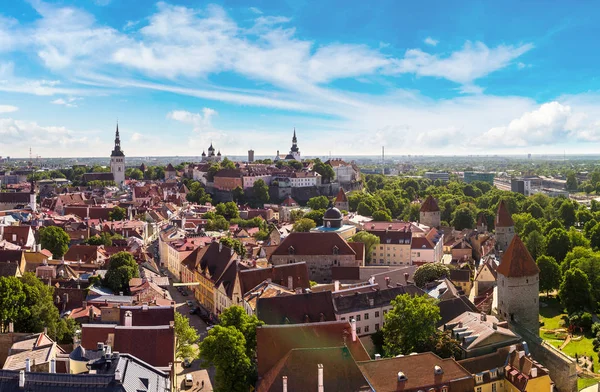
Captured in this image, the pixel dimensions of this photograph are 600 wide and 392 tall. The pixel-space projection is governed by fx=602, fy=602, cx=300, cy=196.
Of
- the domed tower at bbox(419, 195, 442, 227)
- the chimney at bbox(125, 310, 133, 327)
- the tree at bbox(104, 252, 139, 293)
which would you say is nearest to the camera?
the chimney at bbox(125, 310, 133, 327)

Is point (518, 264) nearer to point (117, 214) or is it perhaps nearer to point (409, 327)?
point (409, 327)

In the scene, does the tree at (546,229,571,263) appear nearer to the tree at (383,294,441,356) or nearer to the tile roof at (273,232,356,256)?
the tile roof at (273,232,356,256)

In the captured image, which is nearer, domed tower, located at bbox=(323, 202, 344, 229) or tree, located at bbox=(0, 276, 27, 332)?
tree, located at bbox=(0, 276, 27, 332)

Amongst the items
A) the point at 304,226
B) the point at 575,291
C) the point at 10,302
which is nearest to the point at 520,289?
the point at 575,291

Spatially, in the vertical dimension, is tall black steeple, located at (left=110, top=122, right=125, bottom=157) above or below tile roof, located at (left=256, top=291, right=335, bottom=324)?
above

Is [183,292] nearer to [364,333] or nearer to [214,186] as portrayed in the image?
[364,333]

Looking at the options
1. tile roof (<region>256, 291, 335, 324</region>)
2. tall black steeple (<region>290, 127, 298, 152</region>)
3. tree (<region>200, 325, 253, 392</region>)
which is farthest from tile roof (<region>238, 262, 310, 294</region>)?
tall black steeple (<region>290, 127, 298, 152</region>)

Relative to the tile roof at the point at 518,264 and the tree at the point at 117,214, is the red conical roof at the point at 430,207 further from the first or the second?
the tile roof at the point at 518,264
